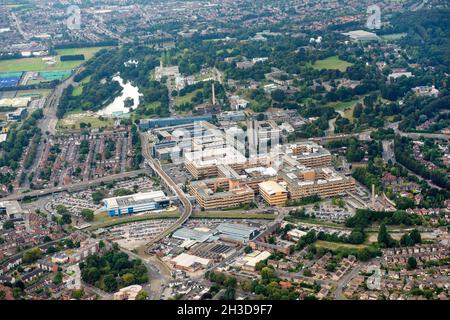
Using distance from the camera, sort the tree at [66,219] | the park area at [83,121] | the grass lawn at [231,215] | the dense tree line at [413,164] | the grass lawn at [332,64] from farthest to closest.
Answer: the grass lawn at [332,64] < the park area at [83,121] < the dense tree line at [413,164] < the tree at [66,219] < the grass lawn at [231,215]

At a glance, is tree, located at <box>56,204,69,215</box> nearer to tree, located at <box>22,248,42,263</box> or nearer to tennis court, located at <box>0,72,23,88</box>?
tree, located at <box>22,248,42,263</box>

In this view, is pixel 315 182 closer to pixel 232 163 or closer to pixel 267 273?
pixel 232 163

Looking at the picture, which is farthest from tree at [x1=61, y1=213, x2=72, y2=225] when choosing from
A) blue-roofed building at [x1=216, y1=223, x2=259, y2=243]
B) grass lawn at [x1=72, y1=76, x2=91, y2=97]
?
grass lawn at [x1=72, y1=76, x2=91, y2=97]

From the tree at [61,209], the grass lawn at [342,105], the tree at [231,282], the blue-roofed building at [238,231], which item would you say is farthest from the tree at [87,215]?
the grass lawn at [342,105]

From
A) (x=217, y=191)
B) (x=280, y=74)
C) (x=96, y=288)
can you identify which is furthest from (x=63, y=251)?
(x=280, y=74)

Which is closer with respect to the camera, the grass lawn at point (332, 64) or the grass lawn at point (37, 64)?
the grass lawn at point (332, 64)

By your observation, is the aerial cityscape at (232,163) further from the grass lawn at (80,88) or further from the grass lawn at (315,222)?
the grass lawn at (80,88)
